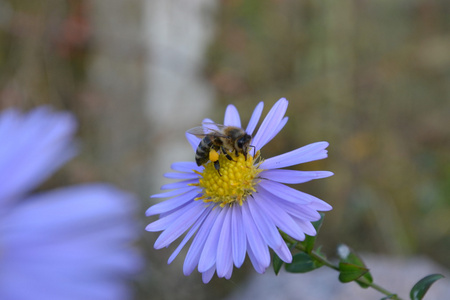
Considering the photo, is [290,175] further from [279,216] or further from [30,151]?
[30,151]

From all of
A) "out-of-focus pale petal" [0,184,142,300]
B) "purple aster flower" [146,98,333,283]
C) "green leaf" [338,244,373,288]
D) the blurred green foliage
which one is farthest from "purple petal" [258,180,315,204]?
the blurred green foliage

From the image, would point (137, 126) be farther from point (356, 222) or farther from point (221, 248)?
point (221, 248)

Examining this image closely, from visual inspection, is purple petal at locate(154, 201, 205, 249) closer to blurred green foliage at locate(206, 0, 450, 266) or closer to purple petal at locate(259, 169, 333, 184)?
purple petal at locate(259, 169, 333, 184)

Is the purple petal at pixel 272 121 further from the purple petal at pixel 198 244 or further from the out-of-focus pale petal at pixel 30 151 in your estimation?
the out-of-focus pale petal at pixel 30 151

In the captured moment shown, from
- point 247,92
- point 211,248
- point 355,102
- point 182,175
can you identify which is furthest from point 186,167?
point 355,102

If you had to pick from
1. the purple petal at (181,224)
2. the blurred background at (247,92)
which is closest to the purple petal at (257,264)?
the purple petal at (181,224)

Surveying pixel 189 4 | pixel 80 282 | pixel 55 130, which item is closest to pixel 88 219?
pixel 80 282

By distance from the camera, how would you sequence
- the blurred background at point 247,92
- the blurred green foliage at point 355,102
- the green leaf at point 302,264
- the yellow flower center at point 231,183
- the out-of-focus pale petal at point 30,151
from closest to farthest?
the out-of-focus pale petal at point 30,151
the green leaf at point 302,264
the yellow flower center at point 231,183
the blurred background at point 247,92
the blurred green foliage at point 355,102
